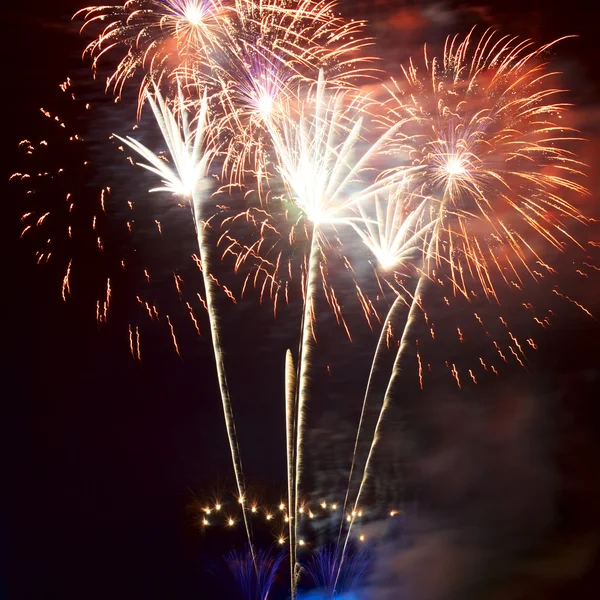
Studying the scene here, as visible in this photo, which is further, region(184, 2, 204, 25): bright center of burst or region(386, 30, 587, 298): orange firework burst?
region(386, 30, 587, 298): orange firework burst

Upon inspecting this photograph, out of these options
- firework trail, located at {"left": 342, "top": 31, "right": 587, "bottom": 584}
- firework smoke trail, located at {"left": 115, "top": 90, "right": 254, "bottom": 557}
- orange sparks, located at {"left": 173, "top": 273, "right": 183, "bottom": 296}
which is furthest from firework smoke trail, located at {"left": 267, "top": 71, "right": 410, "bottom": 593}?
orange sparks, located at {"left": 173, "top": 273, "right": 183, "bottom": 296}

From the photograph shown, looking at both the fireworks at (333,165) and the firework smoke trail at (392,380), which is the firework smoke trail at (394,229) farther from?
the firework smoke trail at (392,380)

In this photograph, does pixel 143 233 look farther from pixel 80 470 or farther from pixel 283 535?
pixel 283 535

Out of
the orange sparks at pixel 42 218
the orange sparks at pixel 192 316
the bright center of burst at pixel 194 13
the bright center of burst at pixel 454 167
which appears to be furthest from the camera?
the orange sparks at pixel 192 316

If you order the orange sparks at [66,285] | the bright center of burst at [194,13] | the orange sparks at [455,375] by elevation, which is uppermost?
the bright center of burst at [194,13]

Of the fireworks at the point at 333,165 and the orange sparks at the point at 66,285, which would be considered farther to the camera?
the orange sparks at the point at 66,285

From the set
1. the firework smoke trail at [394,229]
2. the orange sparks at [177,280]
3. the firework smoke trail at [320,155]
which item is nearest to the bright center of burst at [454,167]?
the firework smoke trail at [394,229]

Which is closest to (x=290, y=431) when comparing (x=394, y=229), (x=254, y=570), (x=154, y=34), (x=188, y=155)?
(x=254, y=570)

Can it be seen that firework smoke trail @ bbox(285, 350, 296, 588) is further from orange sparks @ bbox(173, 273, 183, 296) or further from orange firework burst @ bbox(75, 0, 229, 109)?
orange firework burst @ bbox(75, 0, 229, 109)

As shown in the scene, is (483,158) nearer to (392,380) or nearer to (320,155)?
(320,155)
